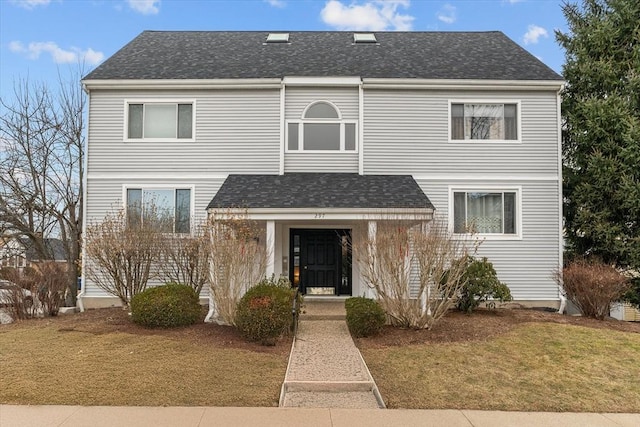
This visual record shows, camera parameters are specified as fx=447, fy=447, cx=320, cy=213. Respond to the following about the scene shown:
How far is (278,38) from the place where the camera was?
54.0ft

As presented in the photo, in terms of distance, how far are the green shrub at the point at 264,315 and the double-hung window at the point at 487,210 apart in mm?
6494

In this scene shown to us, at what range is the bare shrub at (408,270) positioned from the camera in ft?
29.2

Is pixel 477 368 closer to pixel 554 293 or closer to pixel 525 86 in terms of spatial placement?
pixel 554 293

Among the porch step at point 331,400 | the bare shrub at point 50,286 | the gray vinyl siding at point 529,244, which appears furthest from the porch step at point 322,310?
the bare shrub at point 50,286

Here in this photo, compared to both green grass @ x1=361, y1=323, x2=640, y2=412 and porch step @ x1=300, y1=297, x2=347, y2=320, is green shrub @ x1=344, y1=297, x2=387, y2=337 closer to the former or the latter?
green grass @ x1=361, y1=323, x2=640, y2=412

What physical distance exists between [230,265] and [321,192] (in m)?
3.37

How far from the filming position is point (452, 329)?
9148 millimetres

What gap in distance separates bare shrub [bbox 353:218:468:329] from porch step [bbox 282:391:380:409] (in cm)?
308

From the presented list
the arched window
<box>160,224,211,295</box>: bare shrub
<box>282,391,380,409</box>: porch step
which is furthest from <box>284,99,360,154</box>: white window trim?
<box>282,391,380,409</box>: porch step

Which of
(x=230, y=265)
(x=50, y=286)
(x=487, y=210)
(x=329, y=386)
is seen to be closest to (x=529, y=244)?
(x=487, y=210)

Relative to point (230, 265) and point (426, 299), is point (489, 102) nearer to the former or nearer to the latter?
point (426, 299)

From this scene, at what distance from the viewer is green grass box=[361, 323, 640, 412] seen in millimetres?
5793

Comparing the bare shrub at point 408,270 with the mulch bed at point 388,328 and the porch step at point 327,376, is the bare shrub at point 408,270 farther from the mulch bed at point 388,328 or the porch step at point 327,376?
the porch step at point 327,376

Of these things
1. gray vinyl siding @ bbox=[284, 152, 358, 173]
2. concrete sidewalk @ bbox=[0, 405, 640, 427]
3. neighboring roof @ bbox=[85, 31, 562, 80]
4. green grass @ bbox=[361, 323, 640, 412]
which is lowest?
concrete sidewalk @ bbox=[0, 405, 640, 427]
